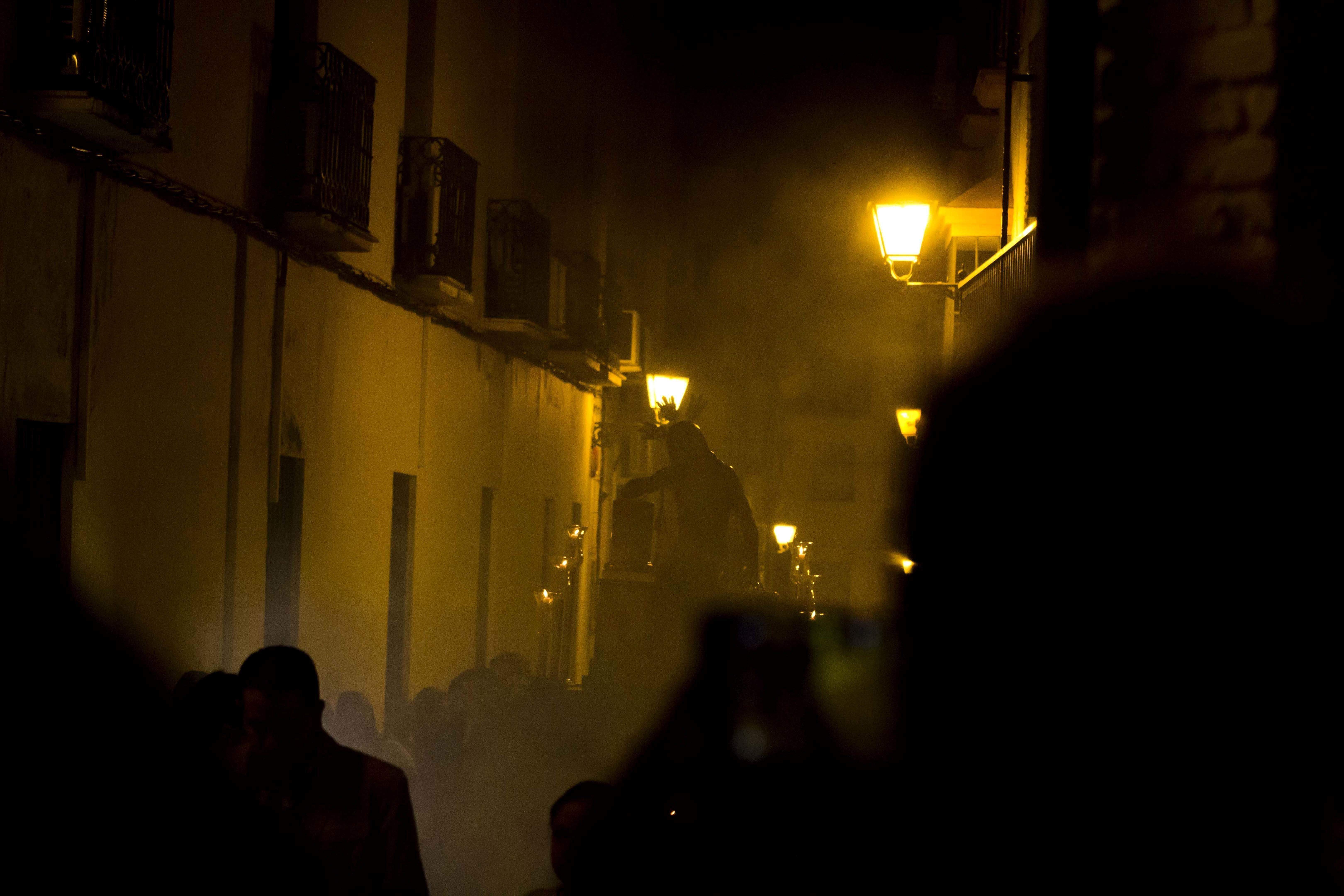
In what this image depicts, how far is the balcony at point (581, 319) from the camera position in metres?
18.6

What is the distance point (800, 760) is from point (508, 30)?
11.1m

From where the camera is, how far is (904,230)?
11.0 m

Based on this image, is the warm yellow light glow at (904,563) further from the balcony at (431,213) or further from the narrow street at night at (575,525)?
the balcony at (431,213)

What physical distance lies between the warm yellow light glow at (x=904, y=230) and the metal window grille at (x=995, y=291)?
0.47 m

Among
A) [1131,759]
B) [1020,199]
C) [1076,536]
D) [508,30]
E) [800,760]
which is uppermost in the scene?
[508,30]

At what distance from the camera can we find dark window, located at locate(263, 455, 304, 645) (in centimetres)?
1079

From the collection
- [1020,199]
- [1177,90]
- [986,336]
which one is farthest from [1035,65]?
[1177,90]

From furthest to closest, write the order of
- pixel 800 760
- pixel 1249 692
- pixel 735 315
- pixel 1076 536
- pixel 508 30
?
pixel 735 315
pixel 508 30
pixel 800 760
pixel 1076 536
pixel 1249 692

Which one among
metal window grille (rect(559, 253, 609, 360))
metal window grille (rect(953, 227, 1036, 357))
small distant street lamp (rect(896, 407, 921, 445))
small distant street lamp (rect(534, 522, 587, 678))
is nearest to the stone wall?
metal window grille (rect(953, 227, 1036, 357))

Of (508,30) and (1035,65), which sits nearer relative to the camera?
(1035,65)

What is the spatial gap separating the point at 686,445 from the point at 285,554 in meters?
3.14

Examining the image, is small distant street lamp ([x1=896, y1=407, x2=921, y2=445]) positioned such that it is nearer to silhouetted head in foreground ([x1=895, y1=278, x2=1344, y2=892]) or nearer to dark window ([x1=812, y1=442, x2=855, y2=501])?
silhouetted head in foreground ([x1=895, y1=278, x2=1344, y2=892])

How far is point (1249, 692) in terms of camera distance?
181 inches

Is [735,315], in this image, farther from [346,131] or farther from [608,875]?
[608,875]
